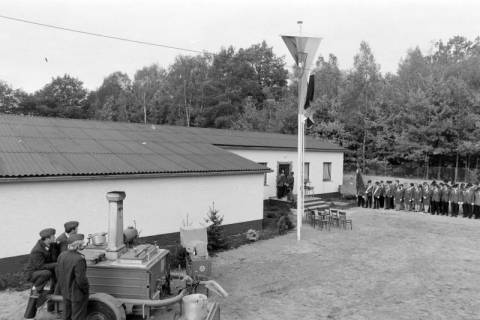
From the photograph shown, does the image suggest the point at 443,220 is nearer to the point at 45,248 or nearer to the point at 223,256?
the point at 223,256

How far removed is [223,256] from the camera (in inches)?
492

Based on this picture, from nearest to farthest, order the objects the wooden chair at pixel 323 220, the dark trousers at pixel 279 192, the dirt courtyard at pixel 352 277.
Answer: the dirt courtyard at pixel 352 277 → the wooden chair at pixel 323 220 → the dark trousers at pixel 279 192

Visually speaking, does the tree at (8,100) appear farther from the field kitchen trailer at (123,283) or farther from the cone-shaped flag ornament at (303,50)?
the field kitchen trailer at (123,283)

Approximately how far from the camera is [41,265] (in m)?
7.32

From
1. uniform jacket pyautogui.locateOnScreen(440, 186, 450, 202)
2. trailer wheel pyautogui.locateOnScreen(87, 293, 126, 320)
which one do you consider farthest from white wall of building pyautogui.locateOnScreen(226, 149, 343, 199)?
trailer wheel pyautogui.locateOnScreen(87, 293, 126, 320)

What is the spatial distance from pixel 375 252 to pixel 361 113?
1186 inches

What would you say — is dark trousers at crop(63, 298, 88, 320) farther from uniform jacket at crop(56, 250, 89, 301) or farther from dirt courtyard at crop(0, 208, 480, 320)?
dirt courtyard at crop(0, 208, 480, 320)

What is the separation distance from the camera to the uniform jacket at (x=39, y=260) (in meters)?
7.26

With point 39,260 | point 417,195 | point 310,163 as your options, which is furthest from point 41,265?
point 417,195

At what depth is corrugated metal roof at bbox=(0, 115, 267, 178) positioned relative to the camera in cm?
1101

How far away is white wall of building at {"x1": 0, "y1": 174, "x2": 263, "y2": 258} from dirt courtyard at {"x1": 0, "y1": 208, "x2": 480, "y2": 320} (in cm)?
174

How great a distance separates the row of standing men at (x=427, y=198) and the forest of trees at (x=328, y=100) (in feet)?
43.9

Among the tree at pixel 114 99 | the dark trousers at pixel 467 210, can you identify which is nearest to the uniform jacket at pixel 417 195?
the dark trousers at pixel 467 210

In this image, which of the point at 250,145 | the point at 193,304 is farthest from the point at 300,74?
the point at 193,304
